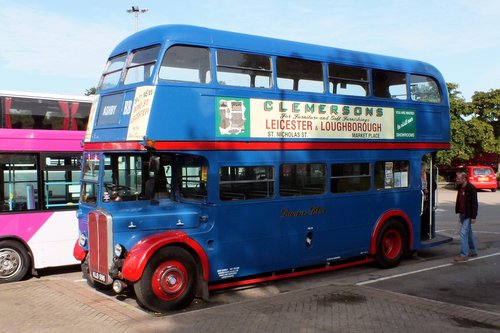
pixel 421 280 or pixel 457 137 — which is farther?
pixel 457 137

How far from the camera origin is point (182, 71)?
7.34 metres

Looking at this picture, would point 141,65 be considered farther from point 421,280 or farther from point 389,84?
point 421,280

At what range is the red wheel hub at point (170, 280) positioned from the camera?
277 inches

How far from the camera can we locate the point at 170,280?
281 inches

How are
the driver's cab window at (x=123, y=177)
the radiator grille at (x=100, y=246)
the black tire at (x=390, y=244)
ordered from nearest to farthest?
the radiator grille at (x=100, y=246)
the driver's cab window at (x=123, y=177)
the black tire at (x=390, y=244)

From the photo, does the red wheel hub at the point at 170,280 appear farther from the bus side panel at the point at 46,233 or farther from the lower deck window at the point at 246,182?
the bus side panel at the point at 46,233

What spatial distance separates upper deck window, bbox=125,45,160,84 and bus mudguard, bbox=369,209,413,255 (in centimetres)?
534

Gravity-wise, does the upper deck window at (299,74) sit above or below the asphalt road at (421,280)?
above

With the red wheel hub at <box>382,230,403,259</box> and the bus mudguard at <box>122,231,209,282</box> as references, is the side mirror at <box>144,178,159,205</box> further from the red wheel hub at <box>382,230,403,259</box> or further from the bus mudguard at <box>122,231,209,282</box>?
the red wheel hub at <box>382,230,403,259</box>

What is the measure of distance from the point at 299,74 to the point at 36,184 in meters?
5.26

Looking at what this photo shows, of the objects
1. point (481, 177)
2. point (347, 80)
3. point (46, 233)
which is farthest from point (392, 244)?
point (481, 177)

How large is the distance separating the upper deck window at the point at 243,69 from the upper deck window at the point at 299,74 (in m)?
0.24

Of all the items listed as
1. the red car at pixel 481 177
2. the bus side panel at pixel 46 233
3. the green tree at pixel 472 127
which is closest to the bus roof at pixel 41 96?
the bus side panel at pixel 46 233

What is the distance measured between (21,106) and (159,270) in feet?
15.6
